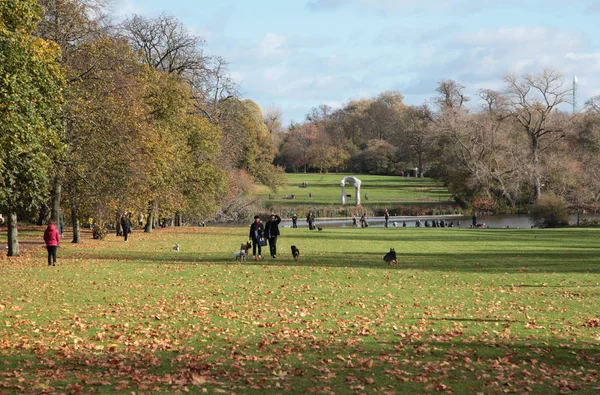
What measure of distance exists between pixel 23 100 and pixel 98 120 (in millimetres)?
10904

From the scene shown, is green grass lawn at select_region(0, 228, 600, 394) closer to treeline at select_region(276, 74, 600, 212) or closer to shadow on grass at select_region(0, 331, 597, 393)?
shadow on grass at select_region(0, 331, 597, 393)

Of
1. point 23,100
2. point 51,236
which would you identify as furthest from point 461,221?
point 23,100

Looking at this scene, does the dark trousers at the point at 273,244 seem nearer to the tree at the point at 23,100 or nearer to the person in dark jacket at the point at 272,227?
the person in dark jacket at the point at 272,227

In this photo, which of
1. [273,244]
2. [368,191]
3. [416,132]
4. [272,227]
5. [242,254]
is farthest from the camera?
[416,132]

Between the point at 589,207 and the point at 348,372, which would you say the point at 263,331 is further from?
the point at 589,207

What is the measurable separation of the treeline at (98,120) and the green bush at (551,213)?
32.1 m

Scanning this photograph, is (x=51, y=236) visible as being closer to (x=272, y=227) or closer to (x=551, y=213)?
(x=272, y=227)

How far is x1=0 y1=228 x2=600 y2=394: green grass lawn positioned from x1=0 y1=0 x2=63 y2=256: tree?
10.7ft

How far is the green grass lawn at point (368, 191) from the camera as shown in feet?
339

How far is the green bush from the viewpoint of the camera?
6981cm

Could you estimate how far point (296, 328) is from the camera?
1312 cm

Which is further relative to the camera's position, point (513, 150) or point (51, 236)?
point (513, 150)

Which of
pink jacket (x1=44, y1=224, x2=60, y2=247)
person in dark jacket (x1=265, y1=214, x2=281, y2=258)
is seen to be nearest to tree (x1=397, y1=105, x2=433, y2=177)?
person in dark jacket (x1=265, y1=214, x2=281, y2=258)

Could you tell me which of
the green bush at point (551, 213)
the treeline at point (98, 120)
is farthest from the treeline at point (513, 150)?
the treeline at point (98, 120)
